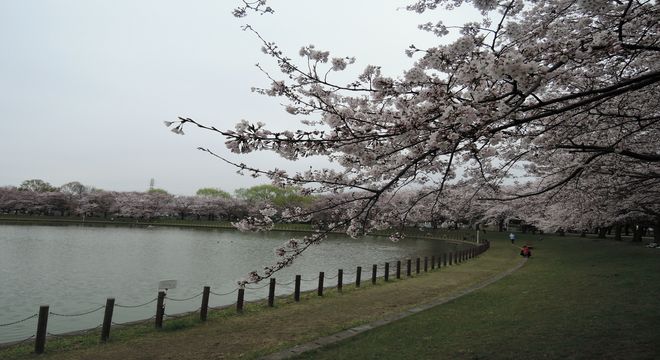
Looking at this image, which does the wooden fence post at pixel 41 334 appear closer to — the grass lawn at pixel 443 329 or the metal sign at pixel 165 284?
the grass lawn at pixel 443 329

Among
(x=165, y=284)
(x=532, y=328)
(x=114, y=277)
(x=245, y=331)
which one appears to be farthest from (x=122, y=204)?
(x=532, y=328)

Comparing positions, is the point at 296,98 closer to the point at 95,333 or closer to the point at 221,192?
the point at 95,333

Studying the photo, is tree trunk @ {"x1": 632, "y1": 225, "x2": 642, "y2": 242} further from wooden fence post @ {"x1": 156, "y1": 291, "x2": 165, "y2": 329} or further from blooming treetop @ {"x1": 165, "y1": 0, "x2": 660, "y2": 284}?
wooden fence post @ {"x1": 156, "y1": 291, "x2": 165, "y2": 329}

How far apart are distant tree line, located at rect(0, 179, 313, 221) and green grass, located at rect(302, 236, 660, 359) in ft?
192

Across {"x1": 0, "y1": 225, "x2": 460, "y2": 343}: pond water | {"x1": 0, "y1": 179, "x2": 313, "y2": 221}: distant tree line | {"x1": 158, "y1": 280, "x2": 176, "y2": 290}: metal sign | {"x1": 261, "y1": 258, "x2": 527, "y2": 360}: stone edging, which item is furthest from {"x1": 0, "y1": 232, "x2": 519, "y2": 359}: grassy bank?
{"x1": 0, "y1": 179, "x2": 313, "y2": 221}: distant tree line

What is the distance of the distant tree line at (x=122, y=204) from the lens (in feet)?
244

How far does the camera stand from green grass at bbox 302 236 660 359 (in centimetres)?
545

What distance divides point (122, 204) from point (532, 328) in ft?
274

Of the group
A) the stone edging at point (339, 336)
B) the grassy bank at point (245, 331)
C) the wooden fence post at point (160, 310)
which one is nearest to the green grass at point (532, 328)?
the stone edging at point (339, 336)

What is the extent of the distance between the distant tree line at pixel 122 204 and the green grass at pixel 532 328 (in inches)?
2301

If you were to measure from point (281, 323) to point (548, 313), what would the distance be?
214 inches

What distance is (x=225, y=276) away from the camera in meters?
16.5

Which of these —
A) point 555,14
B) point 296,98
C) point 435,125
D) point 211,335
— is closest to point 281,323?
point 211,335

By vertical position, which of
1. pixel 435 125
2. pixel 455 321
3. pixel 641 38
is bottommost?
pixel 455 321
